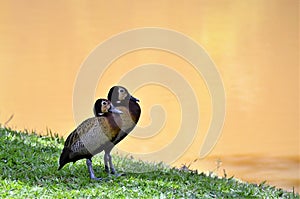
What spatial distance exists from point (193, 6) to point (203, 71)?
834cm

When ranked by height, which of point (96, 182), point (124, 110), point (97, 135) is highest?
point (124, 110)

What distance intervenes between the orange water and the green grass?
31.7 inches

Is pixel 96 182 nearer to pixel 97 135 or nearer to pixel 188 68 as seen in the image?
pixel 97 135

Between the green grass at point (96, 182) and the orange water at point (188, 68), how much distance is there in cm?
80

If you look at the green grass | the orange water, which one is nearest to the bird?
the green grass

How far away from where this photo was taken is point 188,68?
9.90 meters

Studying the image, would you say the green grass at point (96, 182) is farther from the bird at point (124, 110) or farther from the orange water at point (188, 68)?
the orange water at point (188, 68)

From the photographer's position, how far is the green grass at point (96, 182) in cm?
455

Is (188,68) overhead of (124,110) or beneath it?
overhead

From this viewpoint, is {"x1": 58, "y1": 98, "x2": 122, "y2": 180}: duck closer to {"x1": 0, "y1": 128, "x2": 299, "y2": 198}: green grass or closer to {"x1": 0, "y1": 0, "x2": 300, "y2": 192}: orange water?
{"x1": 0, "y1": 128, "x2": 299, "y2": 198}: green grass

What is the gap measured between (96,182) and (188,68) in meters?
5.31

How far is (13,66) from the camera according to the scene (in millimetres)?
10352

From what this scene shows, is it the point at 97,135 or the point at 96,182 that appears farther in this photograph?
the point at 96,182

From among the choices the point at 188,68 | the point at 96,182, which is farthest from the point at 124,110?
the point at 188,68
